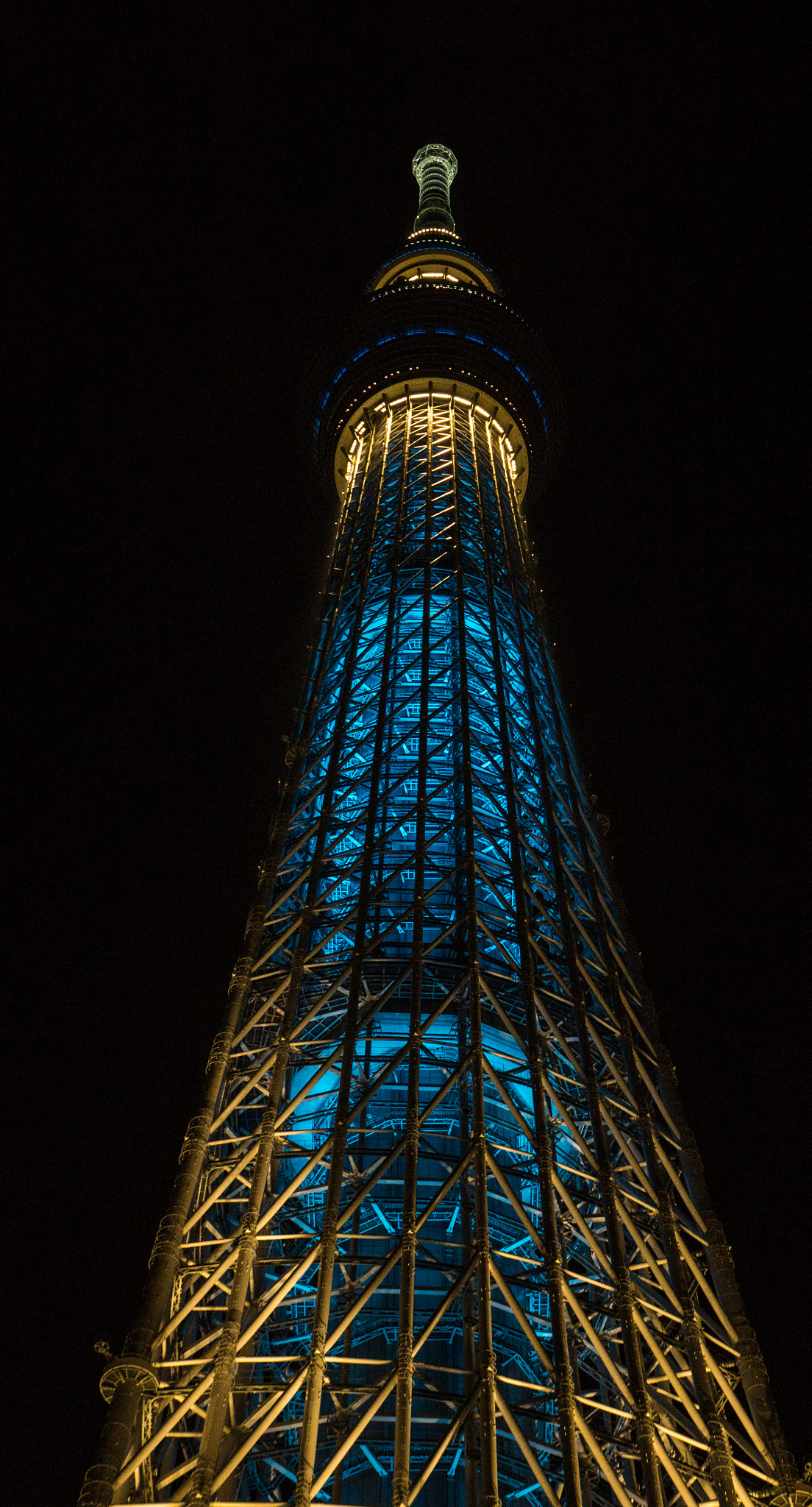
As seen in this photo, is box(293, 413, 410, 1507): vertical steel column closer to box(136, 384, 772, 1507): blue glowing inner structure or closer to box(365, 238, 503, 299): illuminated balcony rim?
box(136, 384, 772, 1507): blue glowing inner structure

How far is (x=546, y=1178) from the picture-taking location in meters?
21.9

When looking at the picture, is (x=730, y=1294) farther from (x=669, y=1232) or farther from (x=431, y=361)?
(x=431, y=361)

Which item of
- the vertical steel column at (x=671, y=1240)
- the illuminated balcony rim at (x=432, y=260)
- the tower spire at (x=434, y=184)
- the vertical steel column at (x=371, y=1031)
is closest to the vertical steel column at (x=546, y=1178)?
the vertical steel column at (x=671, y=1240)

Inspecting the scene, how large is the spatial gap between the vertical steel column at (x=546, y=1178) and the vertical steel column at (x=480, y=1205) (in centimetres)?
94

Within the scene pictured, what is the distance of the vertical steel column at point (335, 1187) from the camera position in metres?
17.1

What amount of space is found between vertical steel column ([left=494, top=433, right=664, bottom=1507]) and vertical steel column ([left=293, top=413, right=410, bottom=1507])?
14.5ft

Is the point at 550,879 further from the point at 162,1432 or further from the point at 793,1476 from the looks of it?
the point at 162,1432

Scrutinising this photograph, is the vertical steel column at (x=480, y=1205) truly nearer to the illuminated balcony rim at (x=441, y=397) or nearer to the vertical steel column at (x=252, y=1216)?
the vertical steel column at (x=252, y=1216)

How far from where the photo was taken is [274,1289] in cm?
2159

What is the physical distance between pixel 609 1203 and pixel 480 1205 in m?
3.21

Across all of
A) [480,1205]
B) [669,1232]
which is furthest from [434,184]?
[480,1205]

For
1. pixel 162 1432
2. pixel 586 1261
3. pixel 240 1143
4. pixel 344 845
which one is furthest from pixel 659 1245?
pixel 344 845

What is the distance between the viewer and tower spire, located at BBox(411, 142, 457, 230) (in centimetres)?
7350

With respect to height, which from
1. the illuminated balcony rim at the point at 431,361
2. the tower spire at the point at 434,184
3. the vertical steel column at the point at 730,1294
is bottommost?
the vertical steel column at the point at 730,1294
